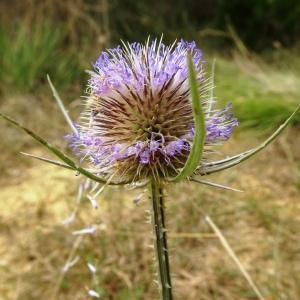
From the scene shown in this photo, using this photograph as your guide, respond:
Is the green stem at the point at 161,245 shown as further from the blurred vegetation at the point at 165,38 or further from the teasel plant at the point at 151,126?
the blurred vegetation at the point at 165,38

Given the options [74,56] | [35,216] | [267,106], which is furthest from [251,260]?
[74,56]

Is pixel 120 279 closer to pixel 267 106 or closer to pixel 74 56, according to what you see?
pixel 267 106

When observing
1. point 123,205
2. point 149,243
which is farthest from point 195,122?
point 123,205

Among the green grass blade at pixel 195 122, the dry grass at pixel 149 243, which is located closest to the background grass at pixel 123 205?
the dry grass at pixel 149 243

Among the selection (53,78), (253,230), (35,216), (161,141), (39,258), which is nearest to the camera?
(161,141)

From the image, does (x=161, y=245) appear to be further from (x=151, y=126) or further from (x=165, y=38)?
(x=165, y=38)
